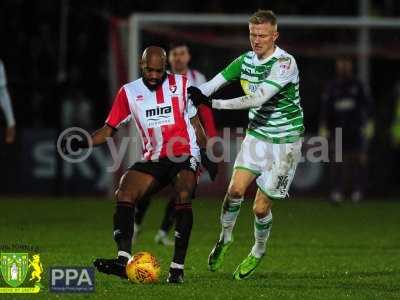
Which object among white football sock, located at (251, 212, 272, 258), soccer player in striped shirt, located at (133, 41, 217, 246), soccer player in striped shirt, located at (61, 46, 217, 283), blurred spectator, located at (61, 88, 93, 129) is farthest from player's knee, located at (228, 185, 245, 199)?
blurred spectator, located at (61, 88, 93, 129)

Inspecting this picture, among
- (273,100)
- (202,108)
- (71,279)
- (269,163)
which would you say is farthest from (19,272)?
(202,108)

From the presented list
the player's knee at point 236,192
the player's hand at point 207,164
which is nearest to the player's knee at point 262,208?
the player's knee at point 236,192

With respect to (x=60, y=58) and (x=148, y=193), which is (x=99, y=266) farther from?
(x=60, y=58)

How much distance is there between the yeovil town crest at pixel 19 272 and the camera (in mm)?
8492

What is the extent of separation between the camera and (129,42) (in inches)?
799

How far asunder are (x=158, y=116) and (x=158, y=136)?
0.16 meters

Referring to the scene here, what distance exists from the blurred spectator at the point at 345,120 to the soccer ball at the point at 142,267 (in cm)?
1046

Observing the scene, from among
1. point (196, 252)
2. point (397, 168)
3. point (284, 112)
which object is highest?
point (284, 112)

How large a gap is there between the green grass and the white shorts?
759 mm

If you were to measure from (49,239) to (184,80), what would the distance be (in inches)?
155

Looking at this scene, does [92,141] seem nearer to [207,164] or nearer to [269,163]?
[207,164]

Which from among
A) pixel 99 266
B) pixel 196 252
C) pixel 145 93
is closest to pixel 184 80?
pixel 145 93

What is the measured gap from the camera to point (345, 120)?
19750mm

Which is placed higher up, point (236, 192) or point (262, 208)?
point (236, 192)
